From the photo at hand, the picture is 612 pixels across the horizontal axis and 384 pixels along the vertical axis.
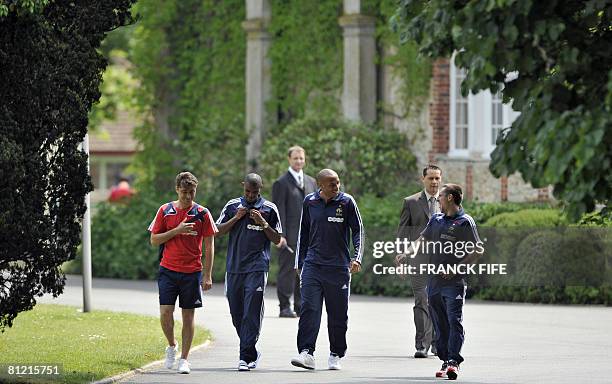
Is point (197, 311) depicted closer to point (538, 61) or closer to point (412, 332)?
point (412, 332)

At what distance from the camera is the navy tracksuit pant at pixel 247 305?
45.6 ft

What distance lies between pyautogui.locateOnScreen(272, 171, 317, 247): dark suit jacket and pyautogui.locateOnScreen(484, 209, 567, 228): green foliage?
379 cm

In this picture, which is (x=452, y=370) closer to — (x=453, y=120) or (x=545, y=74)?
(x=545, y=74)

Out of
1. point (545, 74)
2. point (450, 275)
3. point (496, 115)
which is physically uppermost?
point (496, 115)

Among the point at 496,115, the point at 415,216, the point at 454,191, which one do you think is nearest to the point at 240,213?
the point at 415,216

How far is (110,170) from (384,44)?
45066mm

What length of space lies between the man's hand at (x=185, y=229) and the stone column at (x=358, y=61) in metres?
13.0

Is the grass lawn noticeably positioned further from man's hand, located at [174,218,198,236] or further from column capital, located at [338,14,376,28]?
column capital, located at [338,14,376,28]

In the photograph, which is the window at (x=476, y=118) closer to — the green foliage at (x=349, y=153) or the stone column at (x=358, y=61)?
the green foliage at (x=349, y=153)

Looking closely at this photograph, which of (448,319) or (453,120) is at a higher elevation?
(453,120)

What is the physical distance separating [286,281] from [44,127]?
21.3 feet

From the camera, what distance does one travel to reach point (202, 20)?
1188 inches

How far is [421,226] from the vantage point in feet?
49.1

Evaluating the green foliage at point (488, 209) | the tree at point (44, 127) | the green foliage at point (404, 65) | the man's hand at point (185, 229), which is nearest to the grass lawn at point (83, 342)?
the tree at point (44, 127)
